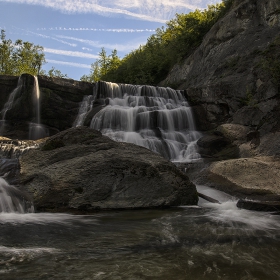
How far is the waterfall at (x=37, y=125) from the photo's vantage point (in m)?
25.2

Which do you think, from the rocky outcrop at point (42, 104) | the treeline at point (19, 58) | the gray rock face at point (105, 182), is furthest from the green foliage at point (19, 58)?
the gray rock face at point (105, 182)

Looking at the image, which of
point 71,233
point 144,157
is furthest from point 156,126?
point 71,233

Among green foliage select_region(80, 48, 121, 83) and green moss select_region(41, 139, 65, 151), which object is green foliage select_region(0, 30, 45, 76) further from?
green moss select_region(41, 139, 65, 151)

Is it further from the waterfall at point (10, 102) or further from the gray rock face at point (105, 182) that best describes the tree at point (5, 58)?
the gray rock face at point (105, 182)

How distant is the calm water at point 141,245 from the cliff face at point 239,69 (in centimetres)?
1096

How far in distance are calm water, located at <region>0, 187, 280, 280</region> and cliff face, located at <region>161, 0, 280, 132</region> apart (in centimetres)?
1096

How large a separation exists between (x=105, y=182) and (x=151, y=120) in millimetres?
14505

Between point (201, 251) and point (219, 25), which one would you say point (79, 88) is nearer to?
point (219, 25)

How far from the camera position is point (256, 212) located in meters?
9.16

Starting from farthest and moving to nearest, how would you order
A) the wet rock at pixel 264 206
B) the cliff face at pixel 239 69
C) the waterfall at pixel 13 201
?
the cliff face at pixel 239 69, the wet rock at pixel 264 206, the waterfall at pixel 13 201

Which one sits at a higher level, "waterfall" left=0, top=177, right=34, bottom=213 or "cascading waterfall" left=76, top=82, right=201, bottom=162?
"cascading waterfall" left=76, top=82, right=201, bottom=162

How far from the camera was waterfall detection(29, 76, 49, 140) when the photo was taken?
25188 millimetres

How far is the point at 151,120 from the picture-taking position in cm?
2347

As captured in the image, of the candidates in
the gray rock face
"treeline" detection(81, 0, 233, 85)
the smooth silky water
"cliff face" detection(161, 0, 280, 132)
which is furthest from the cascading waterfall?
"treeline" detection(81, 0, 233, 85)
